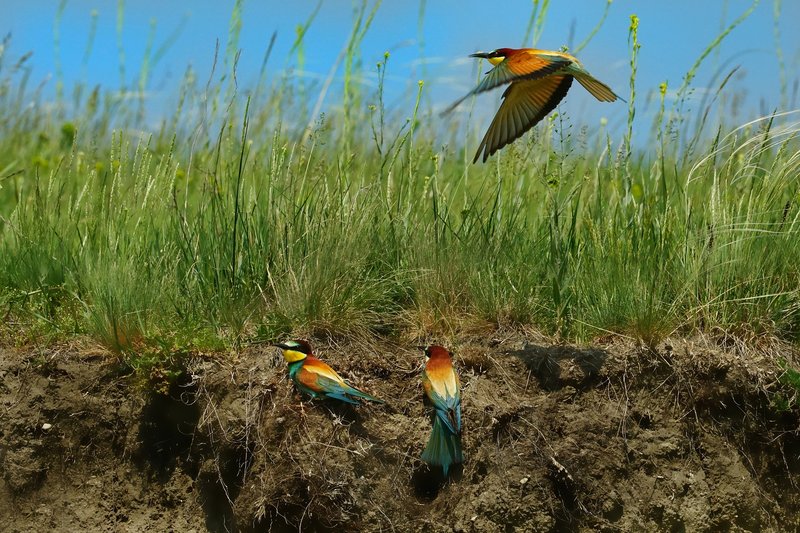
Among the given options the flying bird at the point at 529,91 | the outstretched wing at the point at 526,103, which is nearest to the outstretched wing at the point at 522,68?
the flying bird at the point at 529,91

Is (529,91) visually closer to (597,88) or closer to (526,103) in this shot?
(526,103)

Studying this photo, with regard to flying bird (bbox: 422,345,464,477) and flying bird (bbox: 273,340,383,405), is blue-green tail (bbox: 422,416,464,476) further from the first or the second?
flying bird (bbox: 273,340,383,405)

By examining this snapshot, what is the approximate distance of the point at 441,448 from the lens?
3.23 meters

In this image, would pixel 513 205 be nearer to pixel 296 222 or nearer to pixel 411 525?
pixel 296 222

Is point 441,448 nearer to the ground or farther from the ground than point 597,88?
nearer to the ground

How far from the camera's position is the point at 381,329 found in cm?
372

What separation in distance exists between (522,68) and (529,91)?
36 centimetres

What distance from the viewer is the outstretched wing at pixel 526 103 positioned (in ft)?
11.6

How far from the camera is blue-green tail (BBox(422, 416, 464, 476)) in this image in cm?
323

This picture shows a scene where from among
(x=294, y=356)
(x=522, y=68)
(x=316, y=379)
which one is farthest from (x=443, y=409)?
(x=522, y=68)

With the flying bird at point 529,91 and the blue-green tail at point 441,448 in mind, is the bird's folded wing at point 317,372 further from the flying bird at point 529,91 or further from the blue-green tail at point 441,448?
the flying bird at point 529,91

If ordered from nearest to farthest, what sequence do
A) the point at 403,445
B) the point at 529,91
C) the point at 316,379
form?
the point at 316,379
the point at 403,445
the point at 529,91

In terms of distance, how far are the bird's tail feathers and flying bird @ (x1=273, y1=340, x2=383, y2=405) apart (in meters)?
1.41

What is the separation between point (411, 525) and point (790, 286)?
195 cm
